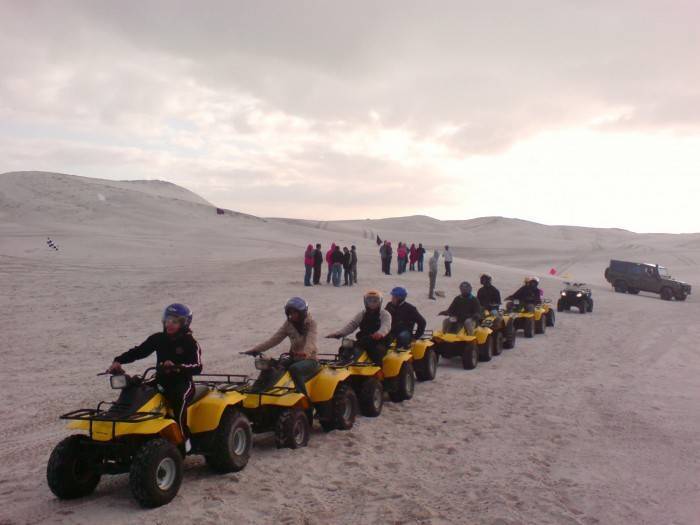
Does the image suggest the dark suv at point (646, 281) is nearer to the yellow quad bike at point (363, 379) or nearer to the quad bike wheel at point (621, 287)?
the quad bike wheel at point (621, 287)

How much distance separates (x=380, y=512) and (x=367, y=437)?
220 centimetres

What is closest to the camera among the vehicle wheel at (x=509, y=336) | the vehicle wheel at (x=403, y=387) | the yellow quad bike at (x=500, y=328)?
the vehicle wheel at (x=403, y=387)

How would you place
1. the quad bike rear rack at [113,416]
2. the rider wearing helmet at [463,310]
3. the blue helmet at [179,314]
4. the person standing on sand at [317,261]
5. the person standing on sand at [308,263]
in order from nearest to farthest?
the quad bike rear rack at [113,416], the blue helmet at [179,314], the rider wearing helmet at [463,310], the person standing on sand at [308,263], the person standing on sand at [317,261]

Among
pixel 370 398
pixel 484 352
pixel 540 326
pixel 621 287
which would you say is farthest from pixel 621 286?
pixel 370 398

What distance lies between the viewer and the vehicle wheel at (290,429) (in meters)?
6.87

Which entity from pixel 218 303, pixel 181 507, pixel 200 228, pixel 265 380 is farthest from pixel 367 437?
pixel 200 228

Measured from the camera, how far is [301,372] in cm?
735

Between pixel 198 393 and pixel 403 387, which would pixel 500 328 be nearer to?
pixel 403 387

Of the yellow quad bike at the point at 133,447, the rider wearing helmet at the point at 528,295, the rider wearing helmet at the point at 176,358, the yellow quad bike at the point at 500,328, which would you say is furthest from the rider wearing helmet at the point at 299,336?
the rider wearing helmet at the point at 528,295

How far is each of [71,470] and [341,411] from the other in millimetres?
3178

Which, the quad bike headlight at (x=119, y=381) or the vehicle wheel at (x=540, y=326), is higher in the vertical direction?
the quad bike headlight at (x=119, y=381)

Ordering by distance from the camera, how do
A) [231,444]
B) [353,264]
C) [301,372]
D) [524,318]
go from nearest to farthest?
[231,444] → [301,372] → [524,318] → [353,264]

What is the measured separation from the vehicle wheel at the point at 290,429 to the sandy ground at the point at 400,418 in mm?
126

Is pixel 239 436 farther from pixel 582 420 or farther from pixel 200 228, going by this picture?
pixel 200 228
